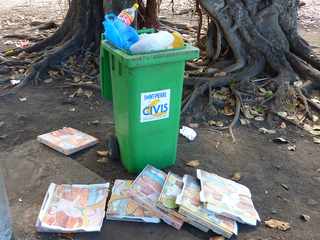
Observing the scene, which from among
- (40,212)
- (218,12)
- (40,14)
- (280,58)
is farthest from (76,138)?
(40,14)

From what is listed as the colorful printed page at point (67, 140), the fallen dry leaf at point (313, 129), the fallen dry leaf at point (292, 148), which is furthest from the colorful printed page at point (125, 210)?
the fallen dry leaf at point (313, 129)

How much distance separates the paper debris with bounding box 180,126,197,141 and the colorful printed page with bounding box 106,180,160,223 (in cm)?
103

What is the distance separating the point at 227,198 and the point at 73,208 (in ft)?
3.56

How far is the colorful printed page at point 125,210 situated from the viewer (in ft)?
8.88

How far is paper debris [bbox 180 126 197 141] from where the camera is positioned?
376cm

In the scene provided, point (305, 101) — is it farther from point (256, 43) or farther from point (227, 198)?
point (227, 198)

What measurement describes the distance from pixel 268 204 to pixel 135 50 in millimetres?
1472

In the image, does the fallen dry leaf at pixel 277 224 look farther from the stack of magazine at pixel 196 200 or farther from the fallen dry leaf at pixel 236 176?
the fallen dry leaf at pixel 236 176

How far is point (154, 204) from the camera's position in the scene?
9.02 ft

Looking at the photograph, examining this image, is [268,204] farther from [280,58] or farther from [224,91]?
[280,58]

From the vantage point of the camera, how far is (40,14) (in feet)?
26.8

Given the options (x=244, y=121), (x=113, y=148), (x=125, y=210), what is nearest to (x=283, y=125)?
(x=244, y=121)

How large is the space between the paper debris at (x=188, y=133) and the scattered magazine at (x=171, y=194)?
757 mm


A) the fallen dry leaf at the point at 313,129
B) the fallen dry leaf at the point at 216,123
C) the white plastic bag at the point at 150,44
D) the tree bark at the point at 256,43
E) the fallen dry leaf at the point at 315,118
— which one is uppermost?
the white plastic bag at the point at 150,44
